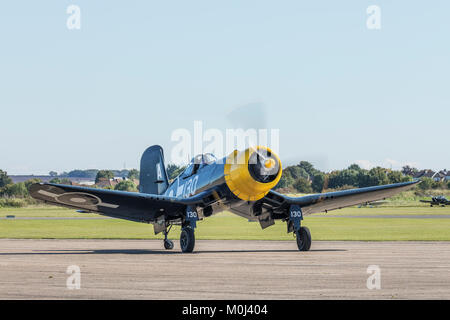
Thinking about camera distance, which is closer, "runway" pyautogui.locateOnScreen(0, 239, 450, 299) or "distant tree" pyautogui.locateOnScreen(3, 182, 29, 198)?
"runway" pyautogui.locateOnScreen(0, 239, 450, 299)

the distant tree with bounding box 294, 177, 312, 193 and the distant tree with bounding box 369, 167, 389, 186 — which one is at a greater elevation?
the distant tree with bounding box 369, 167, 389, 186

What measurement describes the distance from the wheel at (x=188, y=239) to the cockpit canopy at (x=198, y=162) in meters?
2.38

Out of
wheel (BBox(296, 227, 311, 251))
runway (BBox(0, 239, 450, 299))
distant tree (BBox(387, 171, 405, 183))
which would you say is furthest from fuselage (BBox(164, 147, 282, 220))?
distant tree (BBox(387, 171, 405, 183))

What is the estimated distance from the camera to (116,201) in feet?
70.3

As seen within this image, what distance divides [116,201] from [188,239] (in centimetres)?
269

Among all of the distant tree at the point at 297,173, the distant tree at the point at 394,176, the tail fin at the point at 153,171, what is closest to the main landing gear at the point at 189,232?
the tail fin at the point at 153,171

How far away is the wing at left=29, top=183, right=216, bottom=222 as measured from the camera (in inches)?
787

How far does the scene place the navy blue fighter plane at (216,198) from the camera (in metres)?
19.2

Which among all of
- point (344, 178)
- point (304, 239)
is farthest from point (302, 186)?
point (304, 239)

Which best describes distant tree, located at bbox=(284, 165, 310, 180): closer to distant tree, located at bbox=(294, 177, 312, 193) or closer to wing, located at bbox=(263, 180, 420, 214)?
distant tree, located at bbox=(294, 177, 312, 193)
